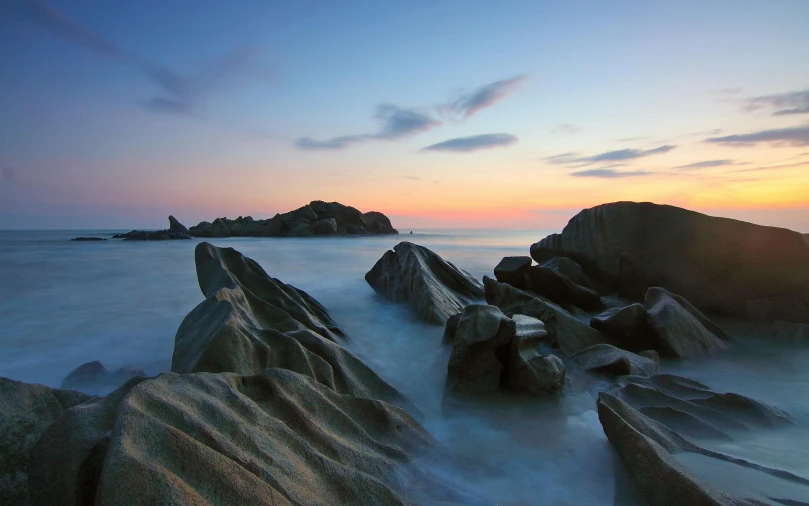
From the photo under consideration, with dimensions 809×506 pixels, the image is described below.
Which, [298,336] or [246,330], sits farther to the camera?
[298,336]

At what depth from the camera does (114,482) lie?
60.8 inches

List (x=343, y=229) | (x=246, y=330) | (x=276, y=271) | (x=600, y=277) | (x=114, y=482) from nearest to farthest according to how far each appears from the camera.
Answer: (x=114, y=482) → (x=246, y=330) → (x=600, y=277) → (x=276, y=271) → (x=343, y=229)

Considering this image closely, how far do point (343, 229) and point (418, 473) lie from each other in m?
48.5

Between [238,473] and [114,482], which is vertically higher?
[114,482]

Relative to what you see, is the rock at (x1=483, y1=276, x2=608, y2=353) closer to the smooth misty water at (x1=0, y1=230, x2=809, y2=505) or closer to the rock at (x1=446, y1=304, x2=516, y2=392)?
the smooth misty water at (x1=0, y1=230, x2=809, y2=505)

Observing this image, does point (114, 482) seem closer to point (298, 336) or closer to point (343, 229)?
point (298, 336)

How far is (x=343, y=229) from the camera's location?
50531mm

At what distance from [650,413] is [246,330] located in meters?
3.49

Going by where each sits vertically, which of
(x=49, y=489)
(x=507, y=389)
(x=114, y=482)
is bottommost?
(x=507, y=389)

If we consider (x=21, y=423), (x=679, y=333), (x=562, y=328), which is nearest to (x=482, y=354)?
(x=562, y=328)

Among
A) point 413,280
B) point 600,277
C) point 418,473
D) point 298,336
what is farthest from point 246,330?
point 600,277

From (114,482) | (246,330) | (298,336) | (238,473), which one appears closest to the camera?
(114,482)

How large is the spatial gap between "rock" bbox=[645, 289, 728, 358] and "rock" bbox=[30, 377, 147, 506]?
554 cm

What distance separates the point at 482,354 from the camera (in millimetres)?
4242
